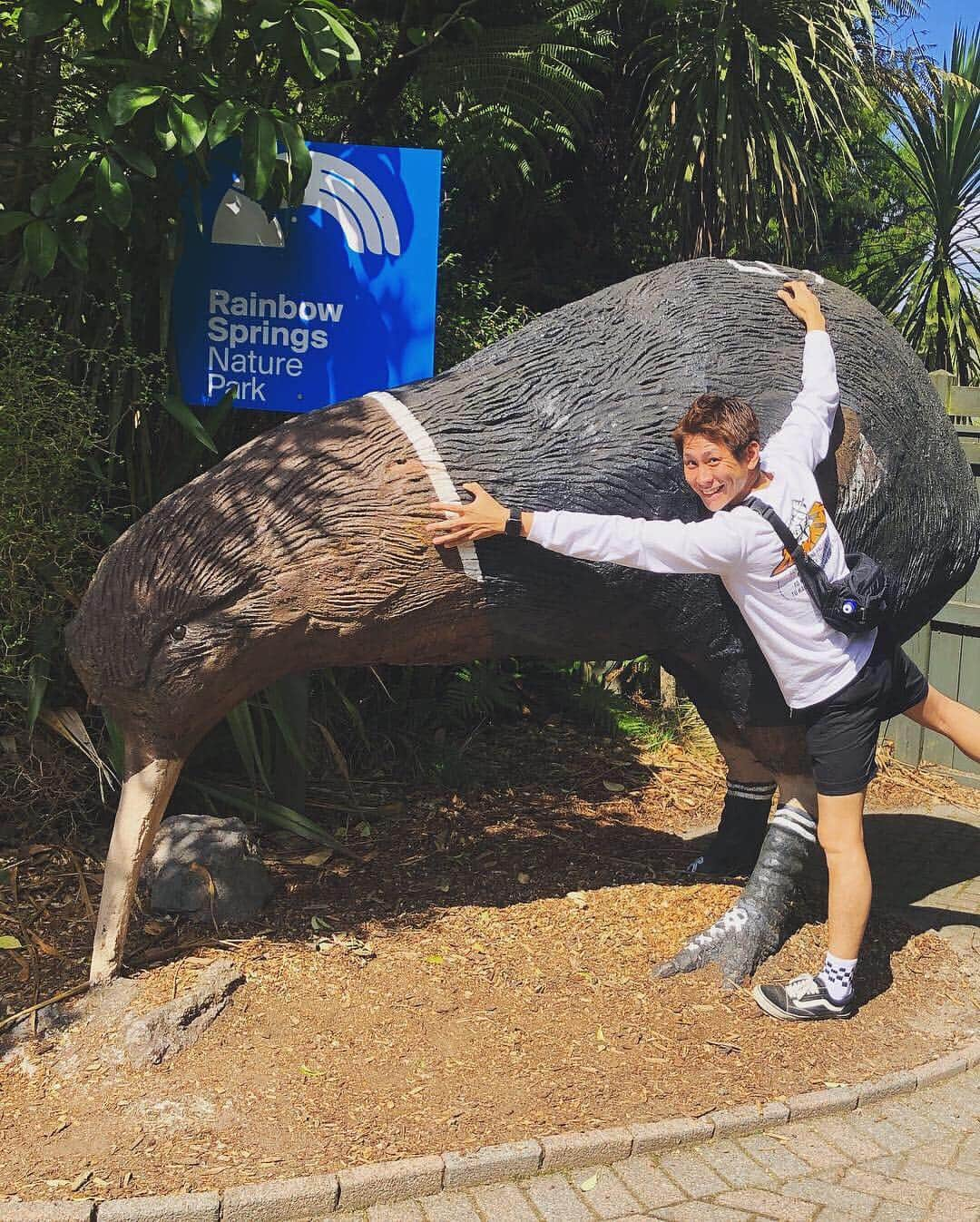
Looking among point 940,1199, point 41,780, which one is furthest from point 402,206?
point 940,1199

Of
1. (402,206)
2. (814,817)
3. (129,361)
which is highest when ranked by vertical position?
(402,206)

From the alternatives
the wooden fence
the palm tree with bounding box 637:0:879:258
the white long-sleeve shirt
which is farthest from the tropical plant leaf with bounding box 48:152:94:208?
the wooden fence

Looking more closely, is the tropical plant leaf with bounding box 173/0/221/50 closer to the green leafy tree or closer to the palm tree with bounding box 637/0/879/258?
the green leafy tree

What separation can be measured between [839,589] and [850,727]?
0.41 meters

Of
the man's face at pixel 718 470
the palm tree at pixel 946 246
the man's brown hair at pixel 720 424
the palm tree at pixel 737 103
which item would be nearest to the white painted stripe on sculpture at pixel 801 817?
the man's face at pixel 718 470

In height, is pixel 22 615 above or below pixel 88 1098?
above

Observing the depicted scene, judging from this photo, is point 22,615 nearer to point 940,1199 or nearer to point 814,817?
point 814,817

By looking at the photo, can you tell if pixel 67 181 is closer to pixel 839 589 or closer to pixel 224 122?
pixel 224 122

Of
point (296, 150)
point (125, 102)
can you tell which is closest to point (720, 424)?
point (296, 150)

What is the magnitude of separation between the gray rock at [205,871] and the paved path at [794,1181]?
1.40m

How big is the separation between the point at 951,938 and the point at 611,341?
7.65 feet

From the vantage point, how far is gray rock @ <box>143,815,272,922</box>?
12.2ft

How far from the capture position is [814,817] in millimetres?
3508

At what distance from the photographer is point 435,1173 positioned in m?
2.57
